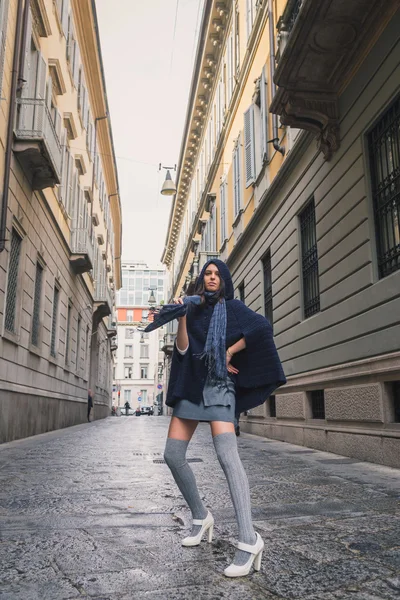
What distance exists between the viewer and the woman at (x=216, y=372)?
9.50 ft

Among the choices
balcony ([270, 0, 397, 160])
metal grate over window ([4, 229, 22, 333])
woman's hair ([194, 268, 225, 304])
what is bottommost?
woman's hair ([194, 268, 225, 304])

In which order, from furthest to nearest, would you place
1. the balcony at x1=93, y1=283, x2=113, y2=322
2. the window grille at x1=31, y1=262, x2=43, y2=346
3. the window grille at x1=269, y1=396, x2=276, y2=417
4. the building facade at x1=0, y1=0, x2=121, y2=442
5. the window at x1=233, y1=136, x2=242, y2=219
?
1. the balcony at x1=93, y1=283, x2=113, y2=322
2. the window at x1=233, y1=136, x2=242, y2=219
3. the window grille at x1=31, y1=262, x2=43, y2=346
4. the window grille at x1=269, y1=396, x2=276, y2=417
5. the building facade at x1=0, y1=0, x2=121, y2=442

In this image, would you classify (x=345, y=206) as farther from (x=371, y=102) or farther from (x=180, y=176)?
(x=180, y=176)

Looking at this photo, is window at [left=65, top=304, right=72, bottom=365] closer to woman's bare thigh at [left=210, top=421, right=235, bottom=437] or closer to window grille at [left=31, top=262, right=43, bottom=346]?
window grille at [left=31, top=262, right=43, bottom=346]

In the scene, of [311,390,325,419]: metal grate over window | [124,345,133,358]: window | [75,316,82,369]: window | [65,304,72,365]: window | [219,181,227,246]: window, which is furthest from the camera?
[124,345,133,358]: window

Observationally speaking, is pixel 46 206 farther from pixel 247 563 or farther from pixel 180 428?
pixel 247 563

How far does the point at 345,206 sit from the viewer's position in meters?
8.45

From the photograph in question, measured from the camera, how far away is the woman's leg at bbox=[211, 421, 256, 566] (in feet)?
8.54

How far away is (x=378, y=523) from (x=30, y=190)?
11.1 meters

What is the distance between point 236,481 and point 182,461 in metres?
0.40

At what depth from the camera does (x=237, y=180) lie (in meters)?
17.4

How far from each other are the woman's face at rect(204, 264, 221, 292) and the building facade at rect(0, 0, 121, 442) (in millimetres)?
7858

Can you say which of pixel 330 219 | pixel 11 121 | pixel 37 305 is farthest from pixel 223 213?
pixel 330 219

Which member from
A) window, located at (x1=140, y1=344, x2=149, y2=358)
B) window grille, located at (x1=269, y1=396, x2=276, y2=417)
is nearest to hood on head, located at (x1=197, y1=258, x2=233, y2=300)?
window grille, located at (x1=269, y1=396, x2=276, y2=417)
